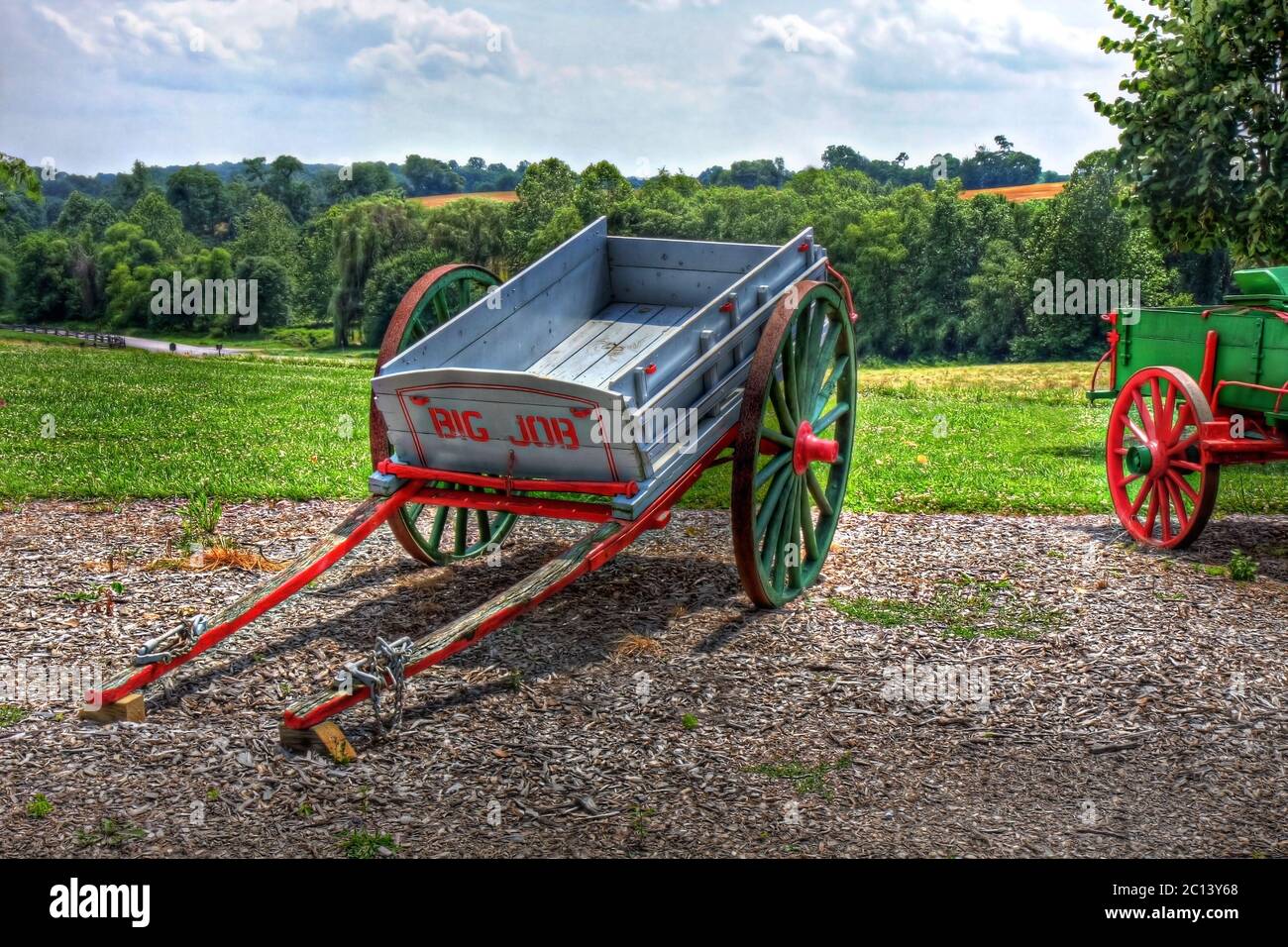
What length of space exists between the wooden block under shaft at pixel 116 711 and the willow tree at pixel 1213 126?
10.7 metres

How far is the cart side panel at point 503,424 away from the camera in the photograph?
5410 millimetres

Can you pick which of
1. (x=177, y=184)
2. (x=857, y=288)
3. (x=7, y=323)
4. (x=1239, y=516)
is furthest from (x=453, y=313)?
(x=177, y=184)

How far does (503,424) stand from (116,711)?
79.8 inches

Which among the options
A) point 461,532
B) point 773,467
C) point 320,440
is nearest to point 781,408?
point 773,467

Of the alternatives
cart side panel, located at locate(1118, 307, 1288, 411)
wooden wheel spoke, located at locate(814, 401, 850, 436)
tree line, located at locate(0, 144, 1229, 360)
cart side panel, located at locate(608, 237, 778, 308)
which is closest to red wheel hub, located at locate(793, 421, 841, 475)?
wooden wheel spoke, located at locate(814, 401, 850, 436)

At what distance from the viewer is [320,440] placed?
12.5 metres

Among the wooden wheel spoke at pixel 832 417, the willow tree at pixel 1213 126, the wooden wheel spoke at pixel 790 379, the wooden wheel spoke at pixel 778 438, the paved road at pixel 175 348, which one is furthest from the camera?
the paved road at pixel 175 348

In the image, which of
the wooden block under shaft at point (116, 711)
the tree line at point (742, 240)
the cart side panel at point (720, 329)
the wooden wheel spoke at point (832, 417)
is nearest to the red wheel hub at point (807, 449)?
the wooden wheel spoke at point (832, 417)

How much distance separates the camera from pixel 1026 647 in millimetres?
6043

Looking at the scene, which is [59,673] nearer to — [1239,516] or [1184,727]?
[1184,727]

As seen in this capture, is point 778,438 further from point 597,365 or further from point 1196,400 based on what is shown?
point 1196,400

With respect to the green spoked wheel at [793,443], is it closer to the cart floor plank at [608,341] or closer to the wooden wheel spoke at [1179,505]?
the cart floor plank at [608,341]

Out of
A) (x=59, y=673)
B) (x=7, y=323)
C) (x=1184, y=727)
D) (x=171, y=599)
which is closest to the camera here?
(x=1184, y=727)

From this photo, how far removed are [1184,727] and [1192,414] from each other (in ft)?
8.96
